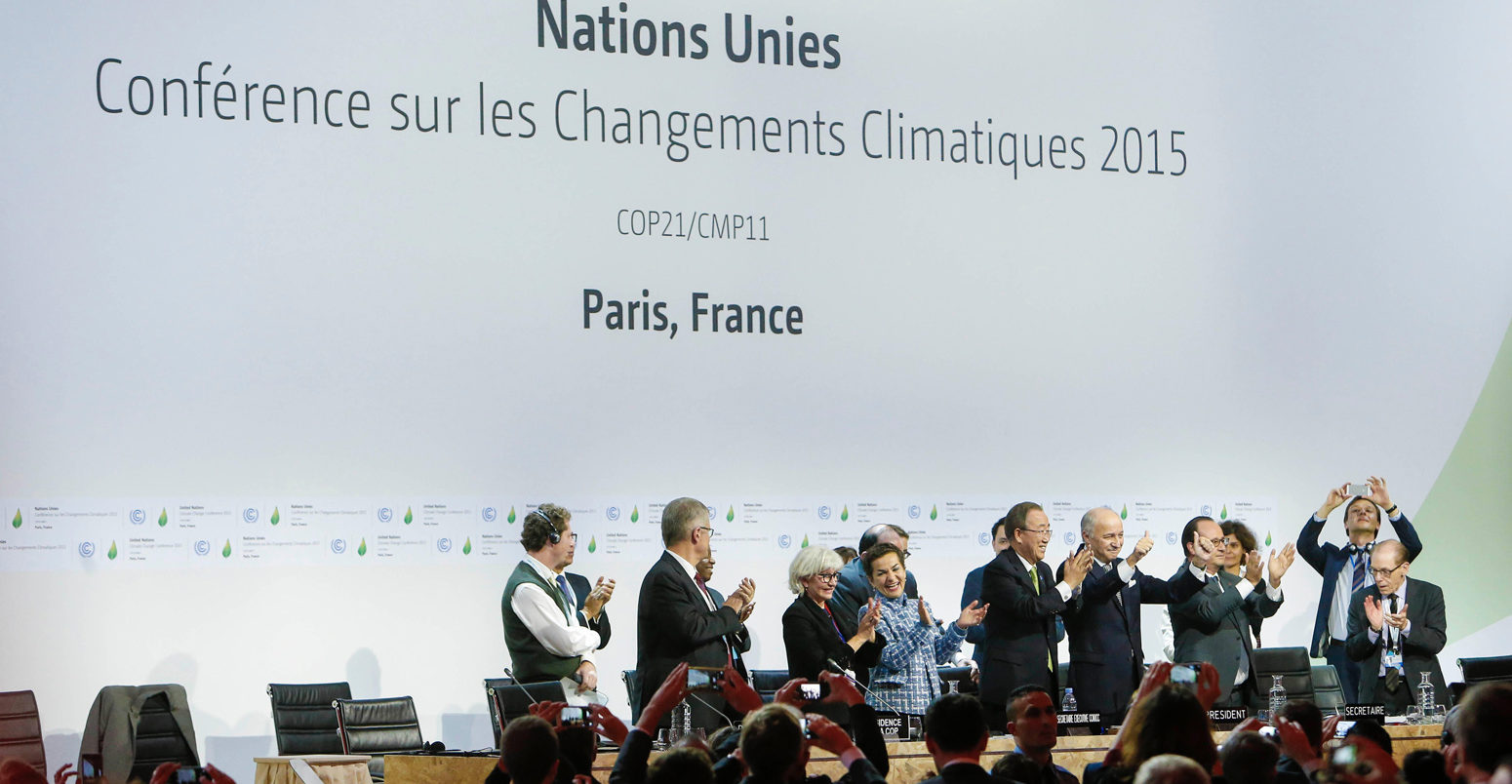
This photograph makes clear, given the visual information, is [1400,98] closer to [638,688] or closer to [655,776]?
[638,688]

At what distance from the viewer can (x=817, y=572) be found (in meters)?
6.25

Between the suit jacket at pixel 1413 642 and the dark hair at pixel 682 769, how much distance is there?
16.7 feet

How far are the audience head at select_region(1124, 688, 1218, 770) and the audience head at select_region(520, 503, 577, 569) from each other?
3.64 metres

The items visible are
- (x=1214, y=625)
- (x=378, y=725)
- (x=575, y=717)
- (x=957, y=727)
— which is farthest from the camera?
(x=1214, y=625)

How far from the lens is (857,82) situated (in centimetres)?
830

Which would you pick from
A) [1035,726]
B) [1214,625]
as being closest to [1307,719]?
[1035,726]

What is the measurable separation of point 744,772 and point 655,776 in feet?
2.36

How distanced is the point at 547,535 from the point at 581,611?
2.14 ft

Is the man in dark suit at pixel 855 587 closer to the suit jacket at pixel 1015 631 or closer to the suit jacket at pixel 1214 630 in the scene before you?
the suit jacket at pixel 1015 631

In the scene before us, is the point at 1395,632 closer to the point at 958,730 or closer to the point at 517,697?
the point at 517,697

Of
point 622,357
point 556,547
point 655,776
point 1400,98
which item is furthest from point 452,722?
point 1400,98

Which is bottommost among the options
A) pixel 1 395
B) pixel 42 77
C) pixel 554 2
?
pixel 1 395

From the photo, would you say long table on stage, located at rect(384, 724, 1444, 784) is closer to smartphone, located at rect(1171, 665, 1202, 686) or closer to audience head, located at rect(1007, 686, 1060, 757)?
smartphone, located at rect(1171, 665, 1202, 686)

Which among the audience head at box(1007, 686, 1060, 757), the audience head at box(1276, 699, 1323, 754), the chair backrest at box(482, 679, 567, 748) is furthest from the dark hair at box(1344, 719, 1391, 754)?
the chair backrest at box(482, 679, 567, 748)
